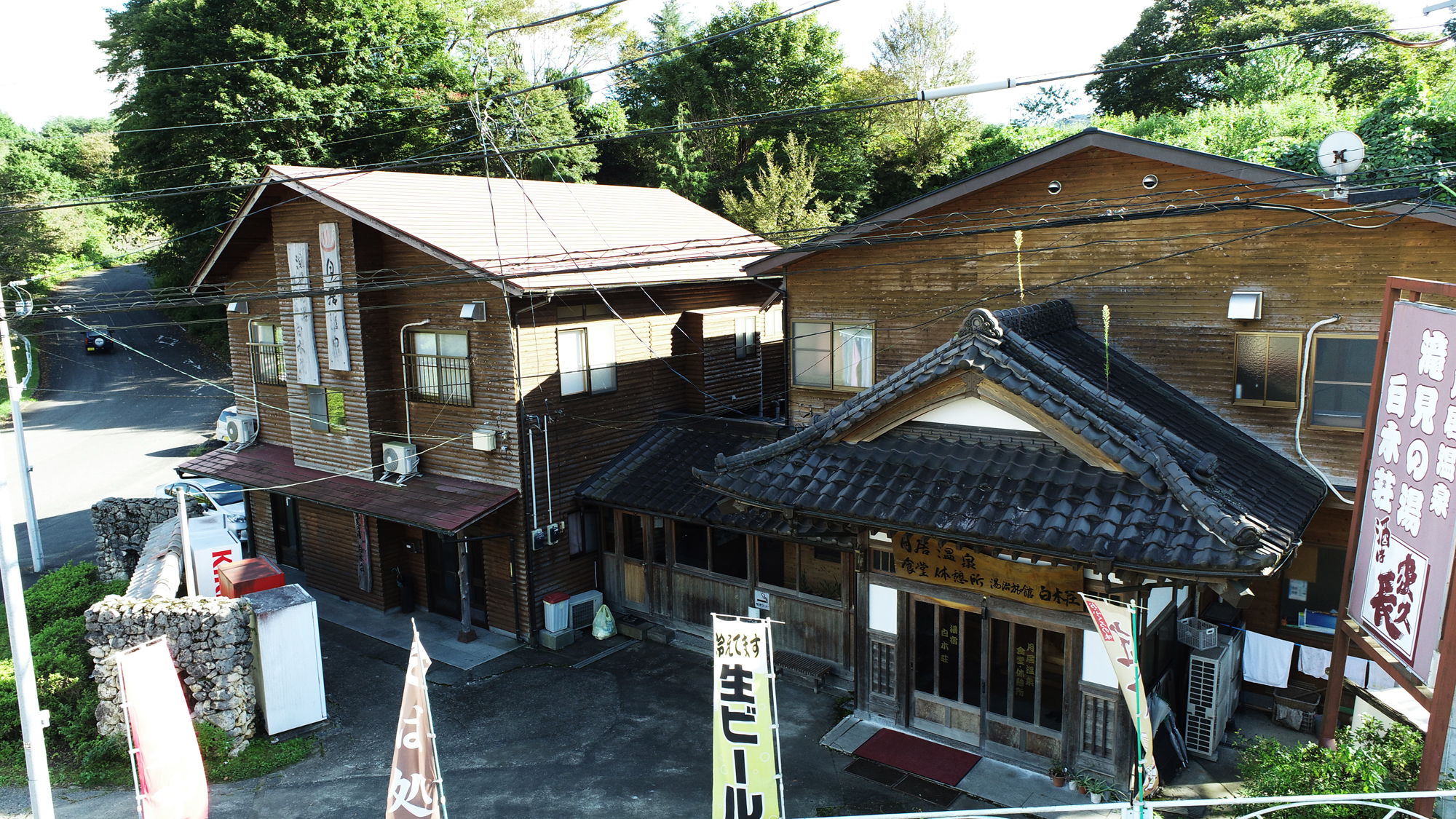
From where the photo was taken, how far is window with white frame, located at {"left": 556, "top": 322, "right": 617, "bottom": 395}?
705 inches

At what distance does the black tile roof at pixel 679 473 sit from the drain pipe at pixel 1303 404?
24.5 feet

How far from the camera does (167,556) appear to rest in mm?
16594

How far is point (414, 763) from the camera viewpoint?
9.31 metres

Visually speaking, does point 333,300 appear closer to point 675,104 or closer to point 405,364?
point 405,364

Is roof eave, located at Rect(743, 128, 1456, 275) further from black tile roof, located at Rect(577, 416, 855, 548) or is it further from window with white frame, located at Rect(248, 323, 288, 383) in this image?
window with white frame, located at Rect(248, 323, 288, 383)

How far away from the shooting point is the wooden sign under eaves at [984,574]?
1126cm

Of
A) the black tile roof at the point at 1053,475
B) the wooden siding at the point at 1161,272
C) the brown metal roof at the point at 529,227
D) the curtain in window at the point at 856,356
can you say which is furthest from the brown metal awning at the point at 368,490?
the wooden siding at the point at 1161,272

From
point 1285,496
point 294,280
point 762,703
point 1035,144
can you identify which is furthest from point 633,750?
point 1035,144

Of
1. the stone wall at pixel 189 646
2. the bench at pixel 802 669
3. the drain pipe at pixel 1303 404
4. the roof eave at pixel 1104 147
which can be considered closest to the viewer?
the roof eave at pixel 1104 147

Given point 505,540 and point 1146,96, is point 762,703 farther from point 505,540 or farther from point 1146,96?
point 1146,96

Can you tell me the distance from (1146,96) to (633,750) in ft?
146

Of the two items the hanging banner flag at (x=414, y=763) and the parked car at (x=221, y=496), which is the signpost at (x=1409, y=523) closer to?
the hanging banner flag at (x=414, y=763)

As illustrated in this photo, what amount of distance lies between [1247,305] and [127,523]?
76.7 feet

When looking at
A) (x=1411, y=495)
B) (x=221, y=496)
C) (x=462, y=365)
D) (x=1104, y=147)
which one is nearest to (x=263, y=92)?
(x=221, y=496)
